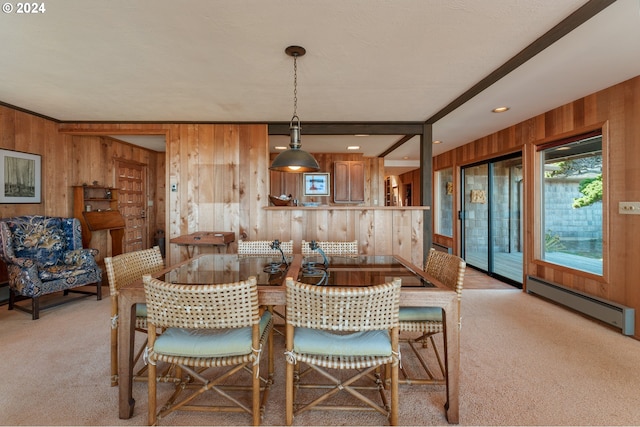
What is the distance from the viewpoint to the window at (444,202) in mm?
6463

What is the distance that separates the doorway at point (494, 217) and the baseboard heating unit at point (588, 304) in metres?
0.63

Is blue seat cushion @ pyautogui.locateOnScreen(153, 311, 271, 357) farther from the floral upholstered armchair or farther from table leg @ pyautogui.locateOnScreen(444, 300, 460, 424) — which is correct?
the floral upholstered armchair

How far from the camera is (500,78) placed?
8.87 ft

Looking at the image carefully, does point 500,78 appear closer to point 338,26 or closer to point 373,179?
point 338,26

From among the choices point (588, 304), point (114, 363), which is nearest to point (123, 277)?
point (114, 363)

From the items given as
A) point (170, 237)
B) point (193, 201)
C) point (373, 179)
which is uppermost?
point (373, 179)

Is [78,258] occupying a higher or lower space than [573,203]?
lower

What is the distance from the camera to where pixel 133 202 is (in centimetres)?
587

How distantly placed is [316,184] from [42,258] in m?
4.67

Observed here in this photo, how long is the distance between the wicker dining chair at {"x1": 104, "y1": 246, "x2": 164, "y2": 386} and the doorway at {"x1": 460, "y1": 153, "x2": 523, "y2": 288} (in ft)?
15.7

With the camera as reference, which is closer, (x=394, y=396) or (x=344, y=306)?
(x=344, y=306)

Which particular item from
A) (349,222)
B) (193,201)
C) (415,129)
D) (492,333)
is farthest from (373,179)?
(492,333)

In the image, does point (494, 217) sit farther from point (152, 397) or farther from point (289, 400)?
point (152, 397)

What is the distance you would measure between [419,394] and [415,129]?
3.44 meters
